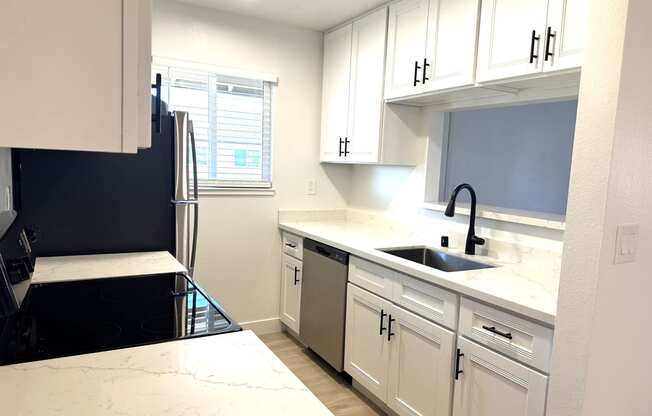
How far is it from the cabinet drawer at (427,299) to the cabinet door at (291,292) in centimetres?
115

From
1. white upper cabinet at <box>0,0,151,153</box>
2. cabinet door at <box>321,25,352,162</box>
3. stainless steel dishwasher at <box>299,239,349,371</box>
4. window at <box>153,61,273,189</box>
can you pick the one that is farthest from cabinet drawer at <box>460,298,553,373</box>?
window at <box>153,61,273,189</box>

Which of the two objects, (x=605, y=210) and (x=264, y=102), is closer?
(x=605, y=210)

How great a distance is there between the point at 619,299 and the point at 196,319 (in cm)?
134

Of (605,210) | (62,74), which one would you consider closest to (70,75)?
(62,74)

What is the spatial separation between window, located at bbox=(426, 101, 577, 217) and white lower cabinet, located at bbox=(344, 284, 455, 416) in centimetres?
170

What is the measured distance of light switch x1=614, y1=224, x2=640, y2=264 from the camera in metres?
1.38

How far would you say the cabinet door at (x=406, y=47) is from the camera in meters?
2.48

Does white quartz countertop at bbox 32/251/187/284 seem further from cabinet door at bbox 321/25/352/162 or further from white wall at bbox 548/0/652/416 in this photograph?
cabinet door at bbox 321/25/352/162

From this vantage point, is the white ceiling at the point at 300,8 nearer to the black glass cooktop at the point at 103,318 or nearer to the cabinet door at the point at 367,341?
the cabinet door at the point at 367,341

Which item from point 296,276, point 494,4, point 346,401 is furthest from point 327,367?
point 494,4

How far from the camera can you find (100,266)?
1844mm

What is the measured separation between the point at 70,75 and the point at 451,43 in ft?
6.79

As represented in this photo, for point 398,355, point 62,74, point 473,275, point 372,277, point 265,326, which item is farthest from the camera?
point 265,326

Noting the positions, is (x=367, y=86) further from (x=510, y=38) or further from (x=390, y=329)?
(x=390, y=329)
